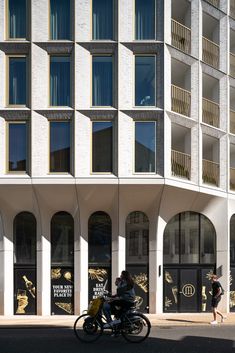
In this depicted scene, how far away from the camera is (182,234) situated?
27.3 m

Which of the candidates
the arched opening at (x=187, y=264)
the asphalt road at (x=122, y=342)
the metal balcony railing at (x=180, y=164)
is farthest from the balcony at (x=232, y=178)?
the asphalt road at (x=122, y=342)

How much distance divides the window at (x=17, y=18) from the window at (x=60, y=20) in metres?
1.14

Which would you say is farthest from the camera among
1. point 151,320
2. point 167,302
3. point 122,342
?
point 167,302

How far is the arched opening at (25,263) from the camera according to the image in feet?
86.2

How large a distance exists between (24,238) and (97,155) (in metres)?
4.81

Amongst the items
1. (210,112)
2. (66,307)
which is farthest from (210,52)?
(66,307)

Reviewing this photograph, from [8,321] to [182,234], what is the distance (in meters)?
8.58

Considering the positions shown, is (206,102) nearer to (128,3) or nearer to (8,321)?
(128,3)

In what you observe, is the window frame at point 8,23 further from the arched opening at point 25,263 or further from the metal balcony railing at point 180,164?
the metal balcony railing at point 180,164

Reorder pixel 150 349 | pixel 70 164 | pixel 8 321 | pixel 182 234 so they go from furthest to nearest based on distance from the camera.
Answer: pixel 182 234 < pixel 70 164 < pixel 8 321 < pixel 150 349

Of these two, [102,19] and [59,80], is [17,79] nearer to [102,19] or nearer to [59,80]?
[59,80]

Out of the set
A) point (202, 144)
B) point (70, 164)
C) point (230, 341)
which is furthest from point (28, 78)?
point (230, 341)

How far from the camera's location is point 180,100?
2675 centimetres

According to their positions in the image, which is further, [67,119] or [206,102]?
[206,102]
